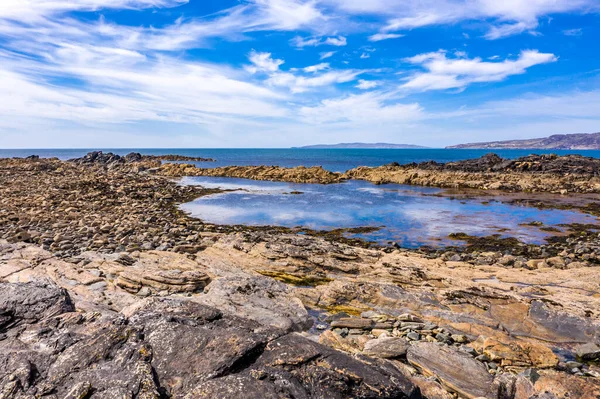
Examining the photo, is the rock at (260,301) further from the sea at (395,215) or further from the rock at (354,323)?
the sea at (395,215)

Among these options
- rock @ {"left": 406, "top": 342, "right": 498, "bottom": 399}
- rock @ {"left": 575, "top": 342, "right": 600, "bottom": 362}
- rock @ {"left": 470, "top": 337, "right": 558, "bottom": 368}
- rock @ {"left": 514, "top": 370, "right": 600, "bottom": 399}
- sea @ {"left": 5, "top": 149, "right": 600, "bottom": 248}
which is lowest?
sea @ {"left": 5, "top": 149, "right": 600, "bottom": 248}

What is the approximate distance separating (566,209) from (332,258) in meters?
30.3

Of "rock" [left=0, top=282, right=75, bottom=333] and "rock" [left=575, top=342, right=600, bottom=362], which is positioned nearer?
"rock" [left=0, top=282, right=75, bottom=333]

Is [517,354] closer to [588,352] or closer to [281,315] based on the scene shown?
[588,352]

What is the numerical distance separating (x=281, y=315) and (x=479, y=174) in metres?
65.0

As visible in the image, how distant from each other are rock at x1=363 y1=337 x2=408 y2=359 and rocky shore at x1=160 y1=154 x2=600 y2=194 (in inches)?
1929

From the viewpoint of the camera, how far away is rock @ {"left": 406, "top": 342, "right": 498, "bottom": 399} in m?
7.11

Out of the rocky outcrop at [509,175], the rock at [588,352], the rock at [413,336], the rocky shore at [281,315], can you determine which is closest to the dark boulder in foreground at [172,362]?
the rocky shore at [281,315]

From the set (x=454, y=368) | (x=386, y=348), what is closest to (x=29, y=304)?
(x=386, y=348)

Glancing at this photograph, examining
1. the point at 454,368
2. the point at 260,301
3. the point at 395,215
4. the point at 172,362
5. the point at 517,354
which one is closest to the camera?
the point at 172,362

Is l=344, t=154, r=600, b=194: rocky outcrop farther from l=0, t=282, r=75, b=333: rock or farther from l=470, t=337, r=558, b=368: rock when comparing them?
l=0, t=282, r=75, b=333: rock

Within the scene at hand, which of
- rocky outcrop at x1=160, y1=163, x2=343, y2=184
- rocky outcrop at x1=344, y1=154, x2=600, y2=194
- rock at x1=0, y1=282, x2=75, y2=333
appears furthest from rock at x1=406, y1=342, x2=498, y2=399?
rocky outcrop at x1=160, y1=163, x2=343, y2=184

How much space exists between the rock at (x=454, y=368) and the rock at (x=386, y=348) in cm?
20

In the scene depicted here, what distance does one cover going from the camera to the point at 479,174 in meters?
66.0
